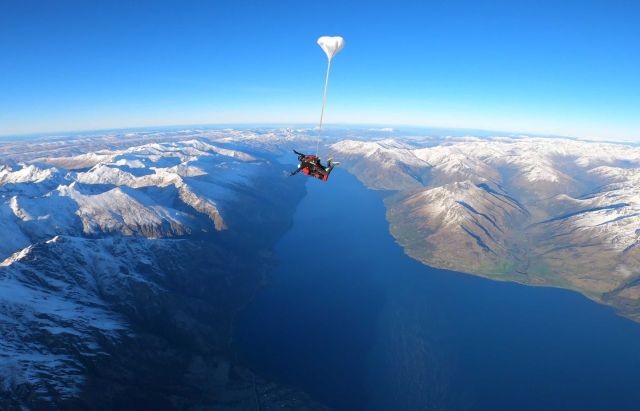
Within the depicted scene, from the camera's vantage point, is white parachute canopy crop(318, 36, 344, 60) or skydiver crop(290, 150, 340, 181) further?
skydiver crop(290, 150, 340, 181)

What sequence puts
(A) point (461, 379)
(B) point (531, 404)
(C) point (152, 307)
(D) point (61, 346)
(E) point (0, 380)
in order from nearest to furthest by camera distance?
(E) point (0, 380), (D) point (61, 346), (B) point (531, 404), (A) point (461, 379), (C) point (152, 307)

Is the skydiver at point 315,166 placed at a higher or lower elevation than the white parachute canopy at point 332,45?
lower

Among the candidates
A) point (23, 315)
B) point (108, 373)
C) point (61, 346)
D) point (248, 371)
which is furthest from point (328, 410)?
point (23, 315)

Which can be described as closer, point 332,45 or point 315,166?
point 332,45

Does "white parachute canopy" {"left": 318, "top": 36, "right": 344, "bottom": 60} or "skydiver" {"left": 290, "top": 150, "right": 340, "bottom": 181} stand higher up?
"white parachute canopy" {"left": 318, "top": 36, "right": 344, "bottom": 60}

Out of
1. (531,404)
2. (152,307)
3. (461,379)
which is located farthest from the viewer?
(152,307)

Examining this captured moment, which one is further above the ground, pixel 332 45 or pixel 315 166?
pixel 332 45

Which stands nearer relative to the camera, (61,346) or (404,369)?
(61,346)

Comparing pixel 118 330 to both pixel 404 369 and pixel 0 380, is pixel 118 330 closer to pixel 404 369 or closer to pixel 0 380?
pixel 0 380

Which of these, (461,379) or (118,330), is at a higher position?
(118,330)

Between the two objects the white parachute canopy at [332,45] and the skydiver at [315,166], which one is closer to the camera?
the white parachute canopy at [332,45]

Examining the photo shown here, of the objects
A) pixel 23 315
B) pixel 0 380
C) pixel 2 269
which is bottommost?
pixel 0 380
